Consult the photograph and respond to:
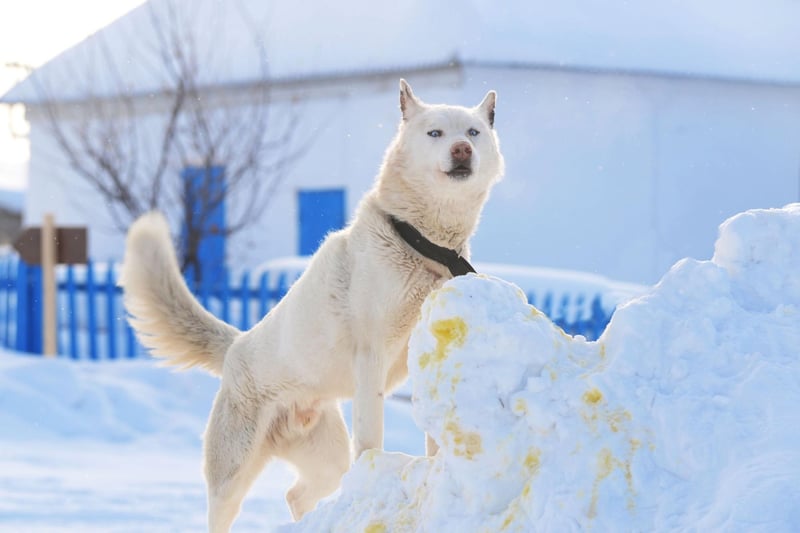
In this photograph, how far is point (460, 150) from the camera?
3.19 meters

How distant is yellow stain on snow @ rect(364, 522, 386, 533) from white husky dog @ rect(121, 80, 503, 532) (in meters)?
0.86

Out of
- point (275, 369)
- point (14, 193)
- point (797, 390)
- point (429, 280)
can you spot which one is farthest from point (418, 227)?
point (14, 193)

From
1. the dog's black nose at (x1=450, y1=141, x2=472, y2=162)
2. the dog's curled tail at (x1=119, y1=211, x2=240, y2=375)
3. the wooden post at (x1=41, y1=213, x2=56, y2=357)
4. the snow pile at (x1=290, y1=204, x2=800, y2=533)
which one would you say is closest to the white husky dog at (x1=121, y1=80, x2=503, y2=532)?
the dog's black nose at (x1=450, y1=141, x2=472, y2=162)

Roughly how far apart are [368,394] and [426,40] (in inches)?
365

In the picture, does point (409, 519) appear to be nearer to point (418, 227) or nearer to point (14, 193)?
point (418, 227)

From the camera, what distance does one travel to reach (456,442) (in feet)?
6.81

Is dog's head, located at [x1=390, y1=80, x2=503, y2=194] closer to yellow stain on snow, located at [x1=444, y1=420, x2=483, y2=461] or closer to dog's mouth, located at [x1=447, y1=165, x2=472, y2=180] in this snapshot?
dog's mouth, located at [x1=447, y1=165, x2=472, y2=180]

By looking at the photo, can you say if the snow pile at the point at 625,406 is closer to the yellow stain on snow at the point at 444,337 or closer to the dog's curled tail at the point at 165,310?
the yellow stain on snow at the point at 444,337

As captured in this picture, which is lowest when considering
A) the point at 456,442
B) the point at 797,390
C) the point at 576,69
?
the point at 456,442

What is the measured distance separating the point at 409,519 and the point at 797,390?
86cm

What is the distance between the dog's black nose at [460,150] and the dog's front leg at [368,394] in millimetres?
658

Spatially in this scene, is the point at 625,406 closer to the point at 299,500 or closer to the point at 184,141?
the point at 299,500

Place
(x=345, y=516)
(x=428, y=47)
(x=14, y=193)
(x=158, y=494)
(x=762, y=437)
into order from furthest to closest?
→ (x=14, y=193) → (x=428, y=47) → (x=158, y=494) → (x=345, y=516) → (x=762, y=437)

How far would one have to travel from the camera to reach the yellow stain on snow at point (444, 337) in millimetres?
2176
